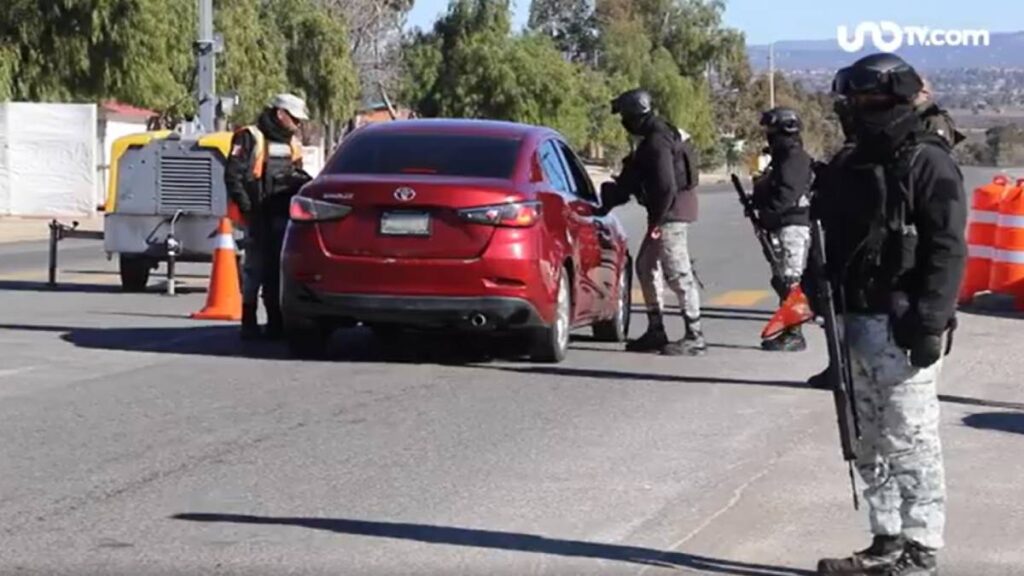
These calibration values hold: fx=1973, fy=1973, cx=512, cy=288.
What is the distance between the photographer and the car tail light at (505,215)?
12414 mm

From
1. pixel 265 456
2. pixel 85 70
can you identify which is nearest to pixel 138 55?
pixel 85 70

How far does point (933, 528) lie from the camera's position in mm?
6805

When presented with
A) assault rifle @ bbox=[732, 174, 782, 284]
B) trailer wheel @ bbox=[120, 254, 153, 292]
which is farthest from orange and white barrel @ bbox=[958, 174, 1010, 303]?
trailer wheel @ bbox=[120, 254, 153, 292]

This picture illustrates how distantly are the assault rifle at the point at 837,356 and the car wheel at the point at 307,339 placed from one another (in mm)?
6428

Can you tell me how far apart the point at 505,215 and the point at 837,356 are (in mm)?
5853

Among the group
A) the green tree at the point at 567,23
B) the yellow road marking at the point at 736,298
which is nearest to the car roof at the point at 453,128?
the yellow road marking at the point at 736,298

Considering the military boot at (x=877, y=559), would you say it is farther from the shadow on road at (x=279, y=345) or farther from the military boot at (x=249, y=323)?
the military boot at (x=249, y=323)

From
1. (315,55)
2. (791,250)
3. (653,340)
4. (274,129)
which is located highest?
(315,55)

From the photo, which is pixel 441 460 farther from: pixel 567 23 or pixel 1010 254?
pixel 567 23

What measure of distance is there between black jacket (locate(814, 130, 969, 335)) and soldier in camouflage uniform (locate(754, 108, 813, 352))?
745 centimetres

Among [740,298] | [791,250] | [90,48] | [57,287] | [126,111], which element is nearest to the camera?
[791,250]

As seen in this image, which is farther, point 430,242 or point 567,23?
point 567,23

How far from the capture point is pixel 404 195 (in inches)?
488

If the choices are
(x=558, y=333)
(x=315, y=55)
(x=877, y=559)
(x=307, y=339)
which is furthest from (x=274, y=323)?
(x=315, y=55)
